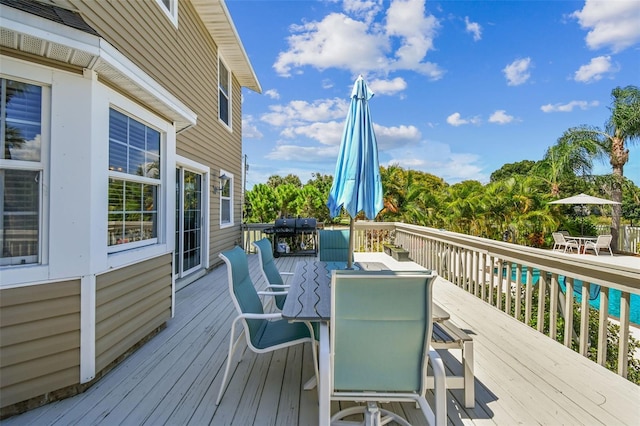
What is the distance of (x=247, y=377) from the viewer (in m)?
2.40

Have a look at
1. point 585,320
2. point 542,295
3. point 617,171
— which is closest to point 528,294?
point 542,295

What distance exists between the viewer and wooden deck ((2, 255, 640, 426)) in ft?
6.32

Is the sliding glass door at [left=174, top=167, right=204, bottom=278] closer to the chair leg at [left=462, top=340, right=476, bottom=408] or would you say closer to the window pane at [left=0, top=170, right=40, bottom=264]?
the window pane at [left=0, top=170, right=40, bottom=264]

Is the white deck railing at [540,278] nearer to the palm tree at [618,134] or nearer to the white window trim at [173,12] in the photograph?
the white window trim at [173,12]

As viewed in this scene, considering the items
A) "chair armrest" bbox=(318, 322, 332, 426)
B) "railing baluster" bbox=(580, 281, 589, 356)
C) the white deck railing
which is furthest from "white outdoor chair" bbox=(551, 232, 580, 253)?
"chair armrest" bbox=(318, 322, 332, 426)

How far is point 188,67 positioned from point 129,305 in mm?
4324

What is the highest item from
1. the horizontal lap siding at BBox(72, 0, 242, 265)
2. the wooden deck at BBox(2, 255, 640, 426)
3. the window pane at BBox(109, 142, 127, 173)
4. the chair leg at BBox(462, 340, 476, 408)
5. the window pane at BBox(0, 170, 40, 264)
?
the horizontal lap siding at BBox(72, 0, 242, 265)

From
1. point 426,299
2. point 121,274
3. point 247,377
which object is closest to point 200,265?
point 121,274

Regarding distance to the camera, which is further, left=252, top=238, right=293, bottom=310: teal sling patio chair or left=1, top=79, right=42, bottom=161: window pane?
left=252, top=238, right=293, bottom=310: teal sling patio chair

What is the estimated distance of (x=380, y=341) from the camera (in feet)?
5.20

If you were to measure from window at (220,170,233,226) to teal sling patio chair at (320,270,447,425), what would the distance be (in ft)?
20.0

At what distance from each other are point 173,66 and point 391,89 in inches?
511

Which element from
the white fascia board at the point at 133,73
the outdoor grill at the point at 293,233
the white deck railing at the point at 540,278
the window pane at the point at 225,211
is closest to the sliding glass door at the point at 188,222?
the window pane at the point at 225,211

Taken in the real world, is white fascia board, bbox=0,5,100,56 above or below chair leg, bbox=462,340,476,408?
above
